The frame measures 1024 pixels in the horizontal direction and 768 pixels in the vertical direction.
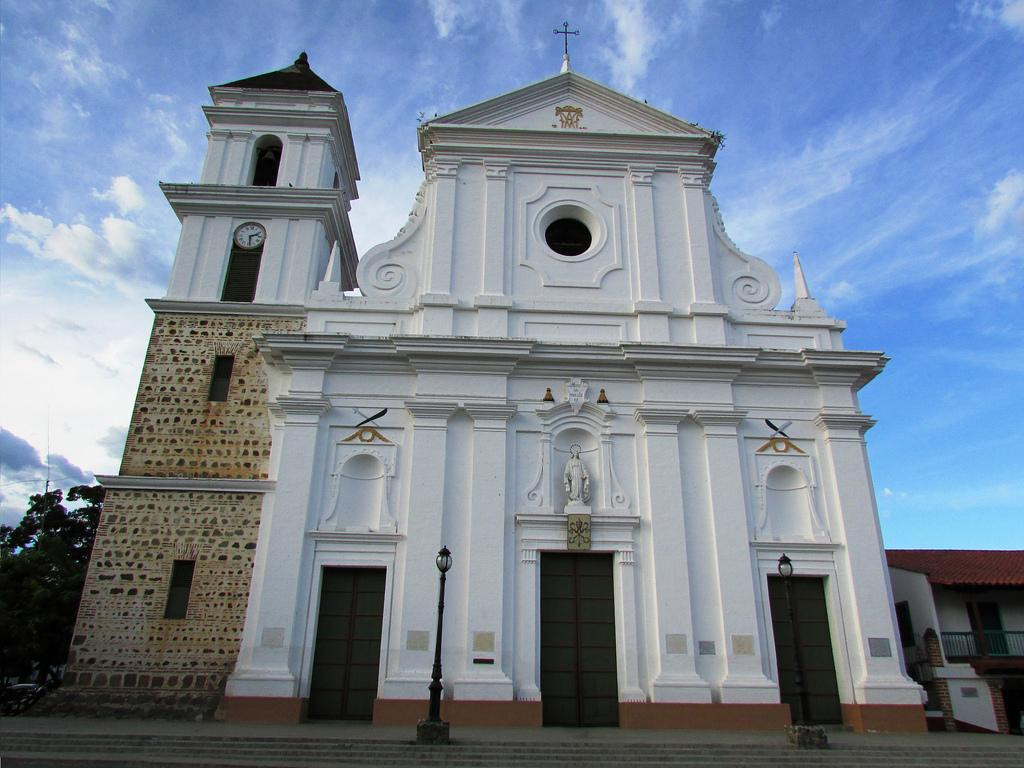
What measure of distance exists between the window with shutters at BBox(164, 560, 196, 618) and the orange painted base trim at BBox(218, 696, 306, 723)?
1996mm

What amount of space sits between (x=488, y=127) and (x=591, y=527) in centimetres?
960

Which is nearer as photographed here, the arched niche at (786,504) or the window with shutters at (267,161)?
the arched niche at (786,504)

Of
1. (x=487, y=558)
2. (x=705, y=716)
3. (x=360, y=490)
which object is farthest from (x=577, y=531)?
(x=360, y=490)

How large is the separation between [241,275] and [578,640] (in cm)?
1087

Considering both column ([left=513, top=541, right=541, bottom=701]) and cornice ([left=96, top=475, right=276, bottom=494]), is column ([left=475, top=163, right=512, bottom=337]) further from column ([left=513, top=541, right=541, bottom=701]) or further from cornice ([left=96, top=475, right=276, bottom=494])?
cornice ([left=96, top=475, right=276, bottom=494])

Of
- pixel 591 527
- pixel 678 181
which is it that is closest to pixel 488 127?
pixel 678 181

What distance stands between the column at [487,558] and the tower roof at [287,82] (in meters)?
10.4

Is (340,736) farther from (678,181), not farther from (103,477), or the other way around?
(678,181)

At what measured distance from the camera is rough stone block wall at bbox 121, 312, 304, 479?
15.0 m

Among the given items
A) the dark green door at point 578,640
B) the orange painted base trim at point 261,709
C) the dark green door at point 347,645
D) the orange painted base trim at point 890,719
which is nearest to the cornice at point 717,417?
the dark green door at point 578,640

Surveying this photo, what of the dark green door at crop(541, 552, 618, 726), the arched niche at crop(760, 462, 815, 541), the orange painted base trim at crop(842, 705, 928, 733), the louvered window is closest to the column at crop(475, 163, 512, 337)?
the dark green door at crop(541, 552, 618, 726)

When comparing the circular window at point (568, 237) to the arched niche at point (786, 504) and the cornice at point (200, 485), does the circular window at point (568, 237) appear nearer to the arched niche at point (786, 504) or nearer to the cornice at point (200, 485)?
the arched niche at point (786, 504)

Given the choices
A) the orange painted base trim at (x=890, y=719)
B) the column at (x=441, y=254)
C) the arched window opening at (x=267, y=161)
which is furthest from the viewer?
the arched window opening at (x=267, y=161)

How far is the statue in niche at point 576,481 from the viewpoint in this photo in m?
14.6
